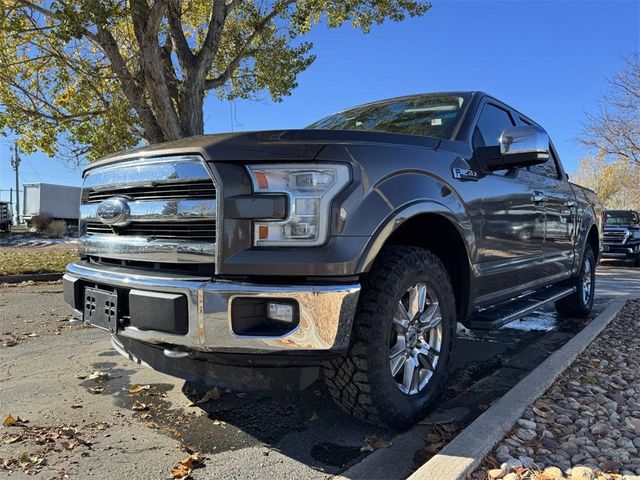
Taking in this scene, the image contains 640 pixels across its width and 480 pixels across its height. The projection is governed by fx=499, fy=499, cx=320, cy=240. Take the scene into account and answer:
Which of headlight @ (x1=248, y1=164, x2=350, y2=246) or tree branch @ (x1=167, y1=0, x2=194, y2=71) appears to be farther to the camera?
tree branch @ (x1=167, y1=0, x2=194, y2=71)

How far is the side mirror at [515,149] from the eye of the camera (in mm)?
3275

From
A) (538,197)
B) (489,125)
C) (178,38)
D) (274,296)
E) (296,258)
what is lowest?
(274,296)

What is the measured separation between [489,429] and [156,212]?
1.95m

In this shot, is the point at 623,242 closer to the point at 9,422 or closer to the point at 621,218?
the point at 621,218

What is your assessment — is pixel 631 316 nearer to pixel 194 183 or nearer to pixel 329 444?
pixel 329 444

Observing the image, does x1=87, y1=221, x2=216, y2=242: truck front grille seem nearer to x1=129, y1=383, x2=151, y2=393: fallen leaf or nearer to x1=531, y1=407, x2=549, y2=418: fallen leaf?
x1=129, y1=383, x2=151, y2=393: fallen leaf

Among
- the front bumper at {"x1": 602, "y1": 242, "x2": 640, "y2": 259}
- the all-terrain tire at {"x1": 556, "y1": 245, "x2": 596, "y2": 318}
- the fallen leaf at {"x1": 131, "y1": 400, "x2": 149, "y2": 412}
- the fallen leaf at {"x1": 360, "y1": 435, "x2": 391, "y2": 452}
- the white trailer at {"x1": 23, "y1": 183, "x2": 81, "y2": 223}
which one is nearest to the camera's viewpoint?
the fallen leaf at {"x1": 360, "y1": 435, "x2": 391, "y2": 452}

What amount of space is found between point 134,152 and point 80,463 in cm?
158

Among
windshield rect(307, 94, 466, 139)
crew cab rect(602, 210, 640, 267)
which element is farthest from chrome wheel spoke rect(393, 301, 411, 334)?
crew cab rect(602, 210, 640, 267)

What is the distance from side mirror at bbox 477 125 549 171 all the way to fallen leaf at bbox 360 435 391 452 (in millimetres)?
1891

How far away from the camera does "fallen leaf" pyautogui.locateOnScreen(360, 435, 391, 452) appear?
247 cm

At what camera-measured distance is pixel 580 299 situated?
5.73 m

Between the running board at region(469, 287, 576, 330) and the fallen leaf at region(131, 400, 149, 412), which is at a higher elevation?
the running board at region(469, 287, 576, 330)

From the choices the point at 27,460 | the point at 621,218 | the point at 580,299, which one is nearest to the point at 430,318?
the point at 27,460
